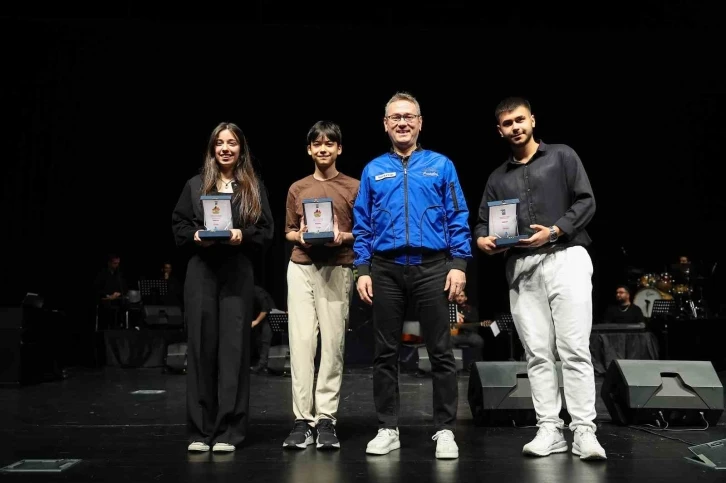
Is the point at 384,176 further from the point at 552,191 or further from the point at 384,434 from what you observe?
the point at 384,434

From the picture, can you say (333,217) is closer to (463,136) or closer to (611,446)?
(611,446)

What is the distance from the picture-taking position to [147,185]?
10.6 metres

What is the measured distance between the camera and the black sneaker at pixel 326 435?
3172 millimetres

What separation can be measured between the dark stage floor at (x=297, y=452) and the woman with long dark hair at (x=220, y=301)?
162 millimetres

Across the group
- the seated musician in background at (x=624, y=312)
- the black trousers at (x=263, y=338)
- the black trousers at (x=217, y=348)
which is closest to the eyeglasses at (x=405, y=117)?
the black trousers at (x=217, y=348)

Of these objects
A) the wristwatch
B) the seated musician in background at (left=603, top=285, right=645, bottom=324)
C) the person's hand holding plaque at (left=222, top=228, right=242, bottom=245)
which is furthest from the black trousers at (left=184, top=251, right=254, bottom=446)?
the seated musician in background at (left=603, top=285, right=645, bottom=324)

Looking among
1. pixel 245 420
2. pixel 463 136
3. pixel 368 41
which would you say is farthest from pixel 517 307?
pixel 463 136

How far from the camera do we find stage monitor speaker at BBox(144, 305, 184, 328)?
9781 mm

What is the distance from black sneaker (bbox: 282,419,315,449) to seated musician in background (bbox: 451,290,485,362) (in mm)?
5583

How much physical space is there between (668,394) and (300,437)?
2.05m

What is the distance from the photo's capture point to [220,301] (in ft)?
10.8

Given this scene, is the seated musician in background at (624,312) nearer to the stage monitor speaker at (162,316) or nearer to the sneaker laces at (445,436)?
the stage monitor speaker at (162,316)

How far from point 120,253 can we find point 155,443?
858cm

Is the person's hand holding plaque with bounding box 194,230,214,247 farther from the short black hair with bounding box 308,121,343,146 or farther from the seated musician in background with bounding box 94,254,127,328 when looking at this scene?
the seated musician in background with bounding box 94,254,127,328
